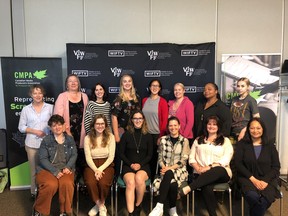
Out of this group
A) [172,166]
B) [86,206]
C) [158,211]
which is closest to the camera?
[158,211]

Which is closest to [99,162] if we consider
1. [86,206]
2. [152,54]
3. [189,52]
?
[86,206]

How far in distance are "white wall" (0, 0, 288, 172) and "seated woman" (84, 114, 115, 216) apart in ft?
4.74

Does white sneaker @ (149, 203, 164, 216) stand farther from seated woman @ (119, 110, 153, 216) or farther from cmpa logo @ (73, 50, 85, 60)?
cmpa logo @ (73, 50, 85, 60)

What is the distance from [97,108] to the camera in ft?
11.3

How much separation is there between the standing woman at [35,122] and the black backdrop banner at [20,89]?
1.48ft

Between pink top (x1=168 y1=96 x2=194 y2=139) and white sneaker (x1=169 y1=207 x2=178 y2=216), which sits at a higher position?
pink top (x1=168 y1=96 x2=194 y2=139)

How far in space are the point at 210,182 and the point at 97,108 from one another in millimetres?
1605

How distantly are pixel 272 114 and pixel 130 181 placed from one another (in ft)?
7.96

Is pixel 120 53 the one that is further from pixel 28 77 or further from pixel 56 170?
pixel 56 170

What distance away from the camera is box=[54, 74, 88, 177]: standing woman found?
3.41 m

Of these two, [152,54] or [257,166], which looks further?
[152,54]

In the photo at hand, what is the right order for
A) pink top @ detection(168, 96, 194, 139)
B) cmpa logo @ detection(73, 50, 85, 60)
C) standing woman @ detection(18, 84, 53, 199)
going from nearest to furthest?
1. standing woman @ detection(18, 84, 53, 199)
2. pink top @ detection(168, 96, 194, 139)
3. cmpa logo @ detection(73, 50, 85, 60)

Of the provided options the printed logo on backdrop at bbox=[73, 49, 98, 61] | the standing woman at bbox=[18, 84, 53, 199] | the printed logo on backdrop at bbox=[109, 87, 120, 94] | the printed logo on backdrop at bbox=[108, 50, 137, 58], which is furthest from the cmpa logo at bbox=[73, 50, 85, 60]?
the standing woman at bbox=[18, 84, 53, 199]

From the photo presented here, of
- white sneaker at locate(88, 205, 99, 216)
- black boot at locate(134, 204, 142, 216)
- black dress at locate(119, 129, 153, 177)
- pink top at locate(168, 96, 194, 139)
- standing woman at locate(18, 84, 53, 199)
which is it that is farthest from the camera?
pink top at locate(168, 96, 194, 139)
